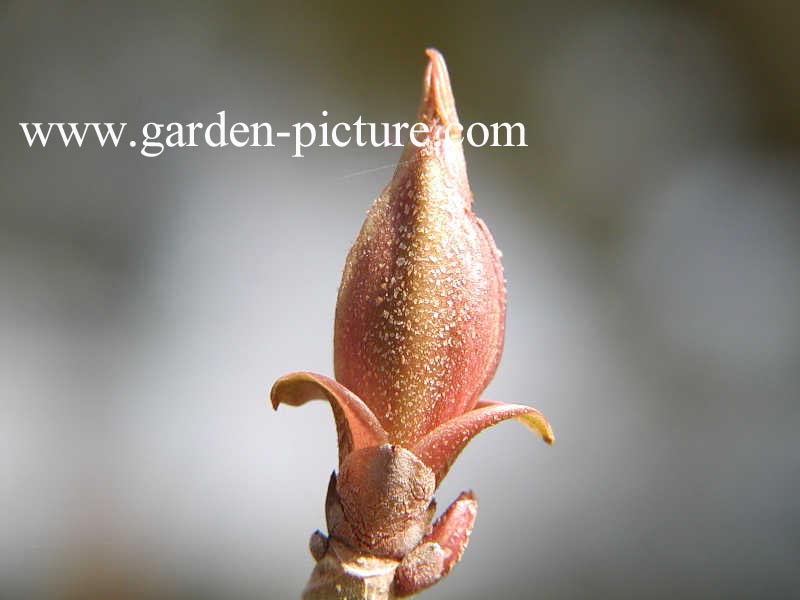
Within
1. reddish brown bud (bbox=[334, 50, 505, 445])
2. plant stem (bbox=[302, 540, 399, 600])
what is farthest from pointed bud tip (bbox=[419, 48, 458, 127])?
plant stem (bbox=[302, 540, 399, 600])

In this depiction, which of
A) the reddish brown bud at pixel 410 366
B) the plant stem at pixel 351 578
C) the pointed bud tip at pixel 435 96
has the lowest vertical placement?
the plant stem at pixel 351 578

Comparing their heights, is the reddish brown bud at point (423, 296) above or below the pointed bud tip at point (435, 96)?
below

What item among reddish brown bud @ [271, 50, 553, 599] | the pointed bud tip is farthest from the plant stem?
the pointed bud tip

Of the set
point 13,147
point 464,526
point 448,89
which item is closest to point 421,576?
point 464,526

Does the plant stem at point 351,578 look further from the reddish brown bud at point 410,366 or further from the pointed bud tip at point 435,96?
the pointed bud tip at point 435,96

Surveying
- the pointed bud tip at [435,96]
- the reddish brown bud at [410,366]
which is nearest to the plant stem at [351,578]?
the reddish brown bud at [410,366]

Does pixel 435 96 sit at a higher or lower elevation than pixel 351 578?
higher

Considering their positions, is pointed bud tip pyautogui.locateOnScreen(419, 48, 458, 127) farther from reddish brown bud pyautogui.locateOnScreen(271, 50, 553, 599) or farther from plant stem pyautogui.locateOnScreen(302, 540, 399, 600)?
plant stem pyautogui.locateOnScreen(302, 540, 399, 600)

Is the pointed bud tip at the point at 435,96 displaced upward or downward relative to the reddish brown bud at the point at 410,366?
upward

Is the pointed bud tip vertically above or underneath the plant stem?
above

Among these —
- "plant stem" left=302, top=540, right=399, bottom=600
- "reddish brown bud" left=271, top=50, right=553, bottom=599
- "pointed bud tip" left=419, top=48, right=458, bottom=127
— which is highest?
"pointed bud tip" left=419, top=48, right=458, bottom=127

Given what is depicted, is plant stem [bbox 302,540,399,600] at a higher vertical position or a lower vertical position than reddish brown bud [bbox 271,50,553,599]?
lower
